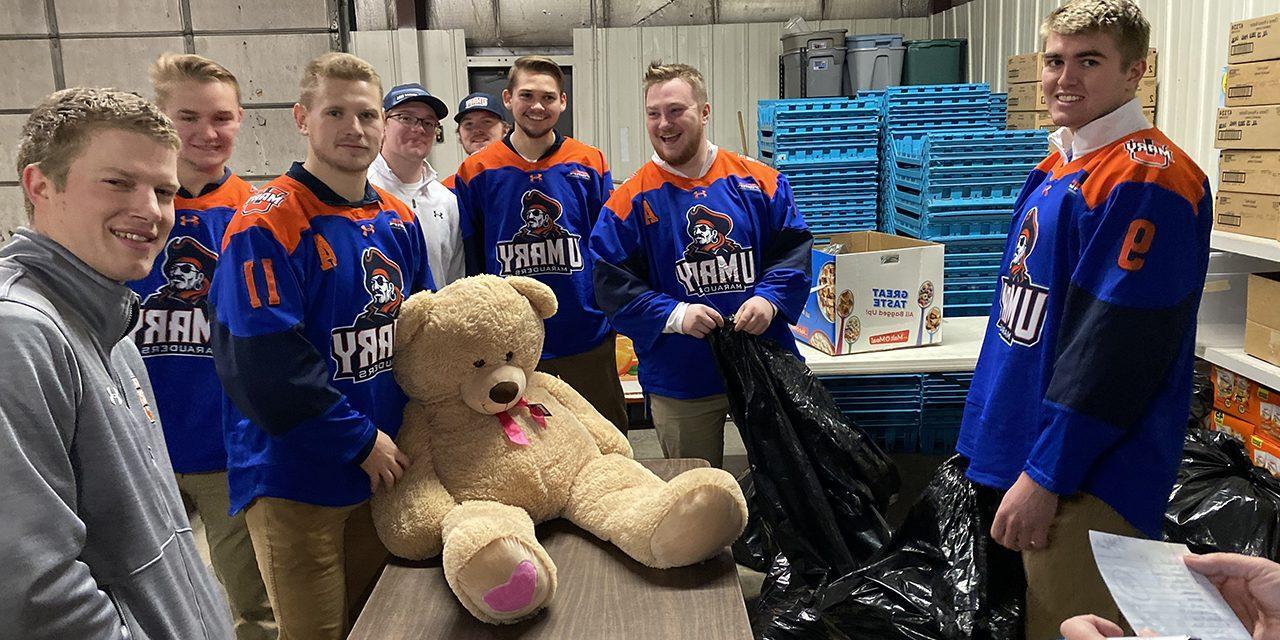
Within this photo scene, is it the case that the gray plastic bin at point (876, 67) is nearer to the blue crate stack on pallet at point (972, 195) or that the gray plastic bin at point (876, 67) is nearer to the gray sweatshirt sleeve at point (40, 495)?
the blue crate stack on pallet at point (972, 195)

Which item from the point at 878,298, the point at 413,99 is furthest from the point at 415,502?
the point at 878,298

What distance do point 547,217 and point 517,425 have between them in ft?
4.25

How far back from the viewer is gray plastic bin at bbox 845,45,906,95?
6.04 m

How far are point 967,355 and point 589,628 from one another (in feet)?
7.28

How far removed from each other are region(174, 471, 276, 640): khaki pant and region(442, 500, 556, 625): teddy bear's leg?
1.22 m

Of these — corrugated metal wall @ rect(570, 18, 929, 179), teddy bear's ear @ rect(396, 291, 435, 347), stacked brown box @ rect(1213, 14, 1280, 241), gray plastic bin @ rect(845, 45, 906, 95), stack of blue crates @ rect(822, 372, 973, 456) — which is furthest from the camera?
corrugated metal wall @ rect(570, 18, 929, 179)

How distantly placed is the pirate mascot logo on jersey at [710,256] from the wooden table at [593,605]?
118cm

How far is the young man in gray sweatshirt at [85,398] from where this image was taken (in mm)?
1003

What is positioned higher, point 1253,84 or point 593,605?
point 1253,84

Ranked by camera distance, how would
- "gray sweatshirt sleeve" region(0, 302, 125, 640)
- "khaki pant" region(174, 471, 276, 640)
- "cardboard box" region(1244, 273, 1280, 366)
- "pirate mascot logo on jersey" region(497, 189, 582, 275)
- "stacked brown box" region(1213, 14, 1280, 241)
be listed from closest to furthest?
"gray sweatshirt sleeve" region(0, 302, 125, 640)
"khaki pant" region(174, 471, 276, 640)
"stacked brown box" region(1213, 14, 1280, 241)
"cardboard box" region(1244, 273, 1280, 366)
"pirate mascot logo on jersey" region(497, 189, 582, 275)

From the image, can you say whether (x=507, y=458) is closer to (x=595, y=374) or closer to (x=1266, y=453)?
(x=595, y=374)

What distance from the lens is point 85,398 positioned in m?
1.12

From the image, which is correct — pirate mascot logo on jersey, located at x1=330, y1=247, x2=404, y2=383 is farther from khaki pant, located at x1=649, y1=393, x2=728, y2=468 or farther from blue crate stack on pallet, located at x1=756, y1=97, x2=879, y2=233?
blue crate stack on pallet, located at x1=756, y1=97, x2=879, y2=233

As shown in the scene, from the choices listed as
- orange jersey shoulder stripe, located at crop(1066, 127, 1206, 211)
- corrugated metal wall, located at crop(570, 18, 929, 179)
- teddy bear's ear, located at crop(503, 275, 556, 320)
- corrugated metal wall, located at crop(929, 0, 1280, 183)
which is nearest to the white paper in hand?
orange jersey shoulder stripe, located at crop(1066, 127, 1206, 211)
